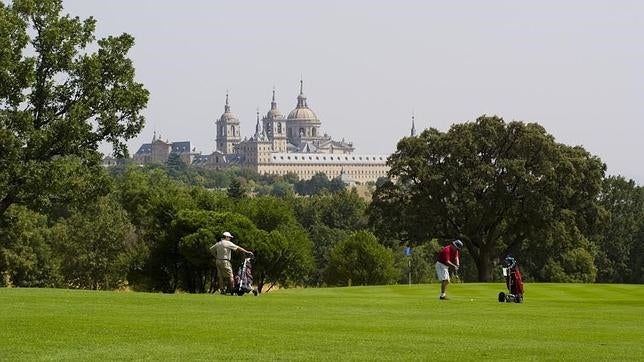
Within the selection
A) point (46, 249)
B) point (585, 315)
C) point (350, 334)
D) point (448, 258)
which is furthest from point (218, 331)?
point (46, 249)

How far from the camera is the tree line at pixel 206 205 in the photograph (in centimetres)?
5025

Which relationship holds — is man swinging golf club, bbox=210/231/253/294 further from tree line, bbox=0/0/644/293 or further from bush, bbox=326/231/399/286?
bush, bbox=326/231/399/286

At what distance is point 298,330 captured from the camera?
19922mm

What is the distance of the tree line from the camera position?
1978 inches

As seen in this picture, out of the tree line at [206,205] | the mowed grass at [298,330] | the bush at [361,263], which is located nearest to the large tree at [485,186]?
the tree line at [206,205]

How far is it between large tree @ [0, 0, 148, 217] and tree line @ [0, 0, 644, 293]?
6cm

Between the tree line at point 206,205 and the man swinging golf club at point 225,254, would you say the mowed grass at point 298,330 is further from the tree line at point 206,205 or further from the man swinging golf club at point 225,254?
the tree line at point 206,205

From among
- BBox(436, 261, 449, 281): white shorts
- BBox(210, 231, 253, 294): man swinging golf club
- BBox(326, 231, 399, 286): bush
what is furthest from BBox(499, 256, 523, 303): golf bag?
BBox(326, 231, 399, 286): bush

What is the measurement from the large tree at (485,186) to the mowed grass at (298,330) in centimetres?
4010

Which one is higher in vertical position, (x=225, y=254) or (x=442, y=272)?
(x=225, y=254)

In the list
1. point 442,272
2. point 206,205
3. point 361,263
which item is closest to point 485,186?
point 206,205

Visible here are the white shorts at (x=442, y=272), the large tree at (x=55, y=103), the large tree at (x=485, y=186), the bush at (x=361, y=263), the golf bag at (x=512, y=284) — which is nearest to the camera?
the golf bag at (x=512, y=284)

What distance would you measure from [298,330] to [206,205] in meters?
59.7

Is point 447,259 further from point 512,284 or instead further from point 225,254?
point 225,254
